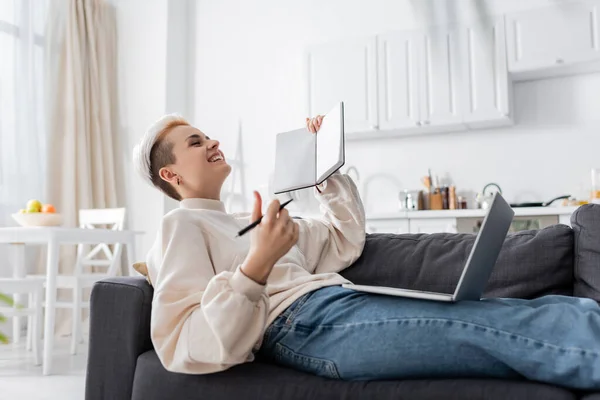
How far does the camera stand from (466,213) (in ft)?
13.1

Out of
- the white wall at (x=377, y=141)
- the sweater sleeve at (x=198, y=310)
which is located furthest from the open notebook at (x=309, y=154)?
the white wall at (x=377, y=141)

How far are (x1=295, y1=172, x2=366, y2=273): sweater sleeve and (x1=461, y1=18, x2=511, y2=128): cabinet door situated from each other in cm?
269

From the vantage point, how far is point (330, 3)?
16.7 ft

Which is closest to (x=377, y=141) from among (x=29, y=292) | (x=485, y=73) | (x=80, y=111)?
(x=485, y=73)

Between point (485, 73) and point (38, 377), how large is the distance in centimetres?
334

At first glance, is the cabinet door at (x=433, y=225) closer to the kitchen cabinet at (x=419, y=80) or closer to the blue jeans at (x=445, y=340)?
the kitchen cabinet at (x=419, y=80)

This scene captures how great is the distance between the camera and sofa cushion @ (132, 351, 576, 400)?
1114 millimetres

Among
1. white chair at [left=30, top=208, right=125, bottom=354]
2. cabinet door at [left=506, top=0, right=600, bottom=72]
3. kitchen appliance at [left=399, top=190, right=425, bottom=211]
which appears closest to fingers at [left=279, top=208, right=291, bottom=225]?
white chair at [left=30, top=208, right=125, bottom=354]

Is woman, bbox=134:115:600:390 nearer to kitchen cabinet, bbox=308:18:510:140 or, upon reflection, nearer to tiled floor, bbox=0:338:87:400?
tiled floor, bbox=0:338:87:400

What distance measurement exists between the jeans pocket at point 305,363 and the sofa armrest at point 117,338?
0.34 metres

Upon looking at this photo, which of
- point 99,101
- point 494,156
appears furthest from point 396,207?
point 99,101

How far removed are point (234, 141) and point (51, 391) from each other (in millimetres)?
3100

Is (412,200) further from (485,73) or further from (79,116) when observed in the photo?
(79,116)

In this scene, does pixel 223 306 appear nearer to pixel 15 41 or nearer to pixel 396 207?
pixel 396 207
